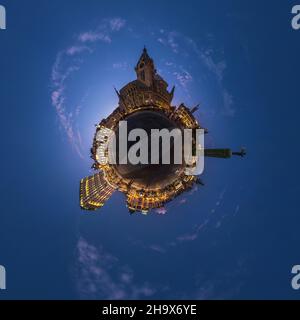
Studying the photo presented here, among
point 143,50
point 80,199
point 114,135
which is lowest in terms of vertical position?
point 80,199

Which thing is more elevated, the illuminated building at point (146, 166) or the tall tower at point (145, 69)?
the tall tower at point (145, 69)

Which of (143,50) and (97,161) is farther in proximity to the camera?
(143,50)

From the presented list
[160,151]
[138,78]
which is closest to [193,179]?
[160,151]

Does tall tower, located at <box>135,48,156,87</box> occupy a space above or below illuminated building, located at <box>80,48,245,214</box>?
above

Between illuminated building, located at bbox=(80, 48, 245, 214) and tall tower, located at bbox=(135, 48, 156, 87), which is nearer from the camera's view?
illuminated building, located at bbox=(80, 48, 245, 214)

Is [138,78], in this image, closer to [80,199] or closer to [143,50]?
[143,50]

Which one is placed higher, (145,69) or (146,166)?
(145,69)

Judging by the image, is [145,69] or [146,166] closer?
[146,166]

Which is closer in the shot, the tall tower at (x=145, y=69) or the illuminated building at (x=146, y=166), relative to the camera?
the illuminated building at (x=146, y=166)
